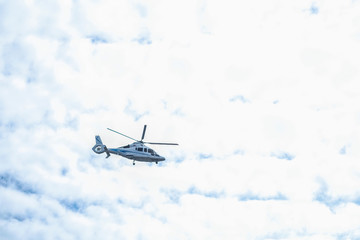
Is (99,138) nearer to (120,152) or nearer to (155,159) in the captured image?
(120,152)

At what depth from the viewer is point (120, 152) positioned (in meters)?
129

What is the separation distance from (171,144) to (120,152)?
1365 centimetres

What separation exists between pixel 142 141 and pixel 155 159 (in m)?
7.83

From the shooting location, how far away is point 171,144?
129m

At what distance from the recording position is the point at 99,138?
131 m

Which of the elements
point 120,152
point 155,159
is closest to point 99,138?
point 120,152

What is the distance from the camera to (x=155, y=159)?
13075 centimetres

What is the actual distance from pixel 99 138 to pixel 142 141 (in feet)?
39.8

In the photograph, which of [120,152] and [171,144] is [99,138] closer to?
[120,152]

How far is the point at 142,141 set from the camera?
445ft

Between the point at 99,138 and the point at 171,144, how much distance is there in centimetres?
1971

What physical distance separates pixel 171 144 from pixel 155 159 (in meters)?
6.27

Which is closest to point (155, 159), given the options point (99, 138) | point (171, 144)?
point (171, 144)

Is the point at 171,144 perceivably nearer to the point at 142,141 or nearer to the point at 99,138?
the point at 142,141
